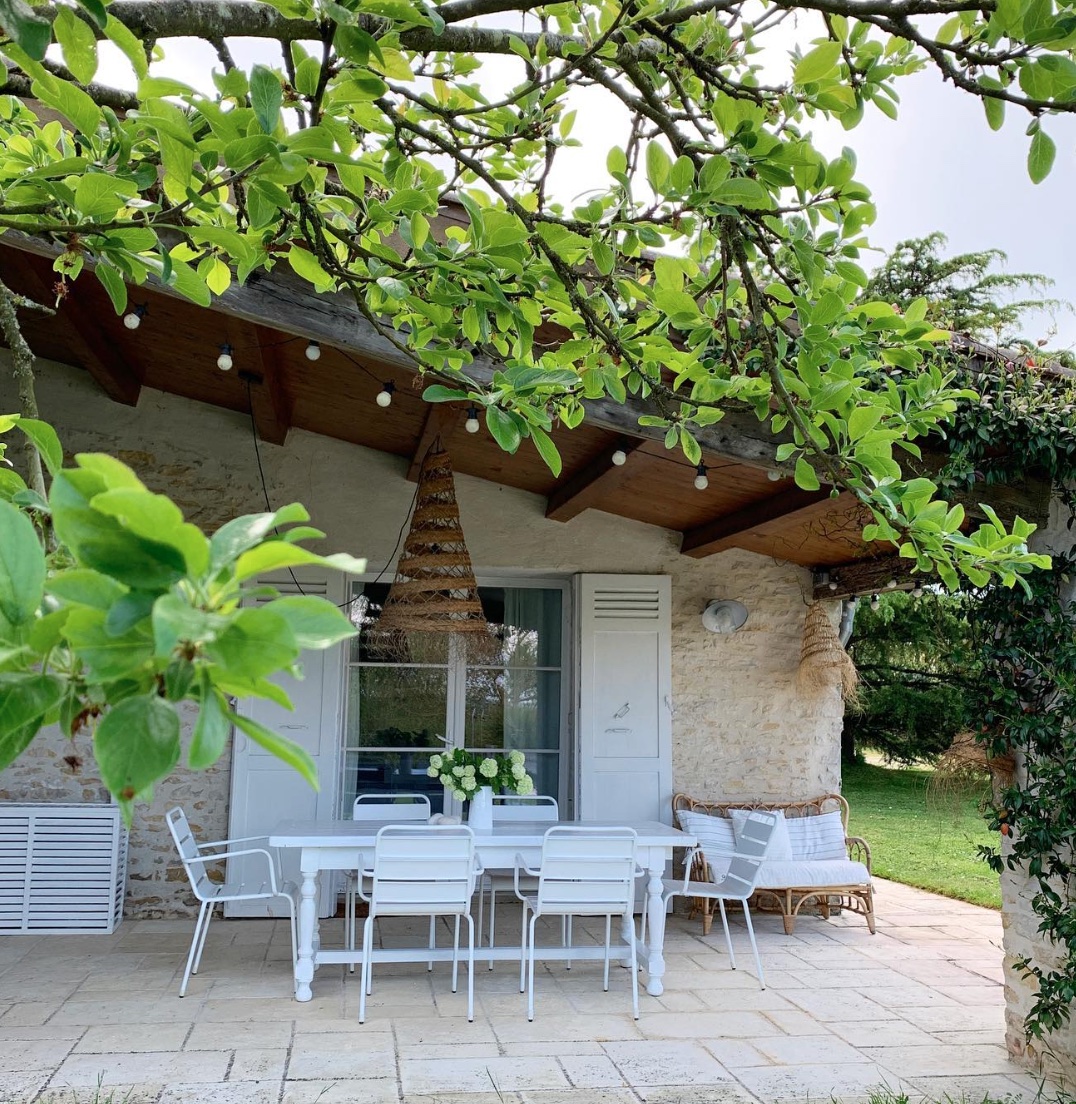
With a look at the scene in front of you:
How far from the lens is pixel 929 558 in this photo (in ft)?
6.33

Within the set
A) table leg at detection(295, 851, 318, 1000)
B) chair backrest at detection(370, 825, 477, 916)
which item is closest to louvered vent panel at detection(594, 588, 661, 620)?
chair backrest at detection(370, 825, 477, 916)

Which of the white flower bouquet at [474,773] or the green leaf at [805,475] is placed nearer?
the green leaf at [805,475]

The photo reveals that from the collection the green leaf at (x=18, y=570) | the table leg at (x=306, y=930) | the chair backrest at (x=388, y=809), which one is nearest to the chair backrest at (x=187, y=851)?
the table leg at (x=306, y=930)

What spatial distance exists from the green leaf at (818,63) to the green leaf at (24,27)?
1127mm

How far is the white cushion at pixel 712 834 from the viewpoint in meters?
6.21

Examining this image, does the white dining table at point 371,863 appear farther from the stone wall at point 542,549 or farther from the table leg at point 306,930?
the stone wall at point 542,549

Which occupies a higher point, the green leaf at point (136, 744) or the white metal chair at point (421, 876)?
the green leaf at point (136, 744)

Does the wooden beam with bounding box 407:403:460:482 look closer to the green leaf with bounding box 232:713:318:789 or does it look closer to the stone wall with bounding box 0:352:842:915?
the stone wall with bounding box 0:352:842:915

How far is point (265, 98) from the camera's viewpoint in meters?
1.11

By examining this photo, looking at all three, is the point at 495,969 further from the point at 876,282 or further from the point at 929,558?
the point at 876,282

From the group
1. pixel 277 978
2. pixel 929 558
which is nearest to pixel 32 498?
pixel 929 558

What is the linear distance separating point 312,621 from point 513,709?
6.54 meters

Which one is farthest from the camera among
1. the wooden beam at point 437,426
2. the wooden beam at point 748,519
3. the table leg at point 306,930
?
the wooden beam at point 437,426

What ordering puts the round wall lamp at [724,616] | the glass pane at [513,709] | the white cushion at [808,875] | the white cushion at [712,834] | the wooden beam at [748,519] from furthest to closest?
the glass pane at [513,709] → the round wall lamp at [724,616] → the white cushion at [712,834] → the white cushion at [808,875] → the wooden beam at [748,519]
